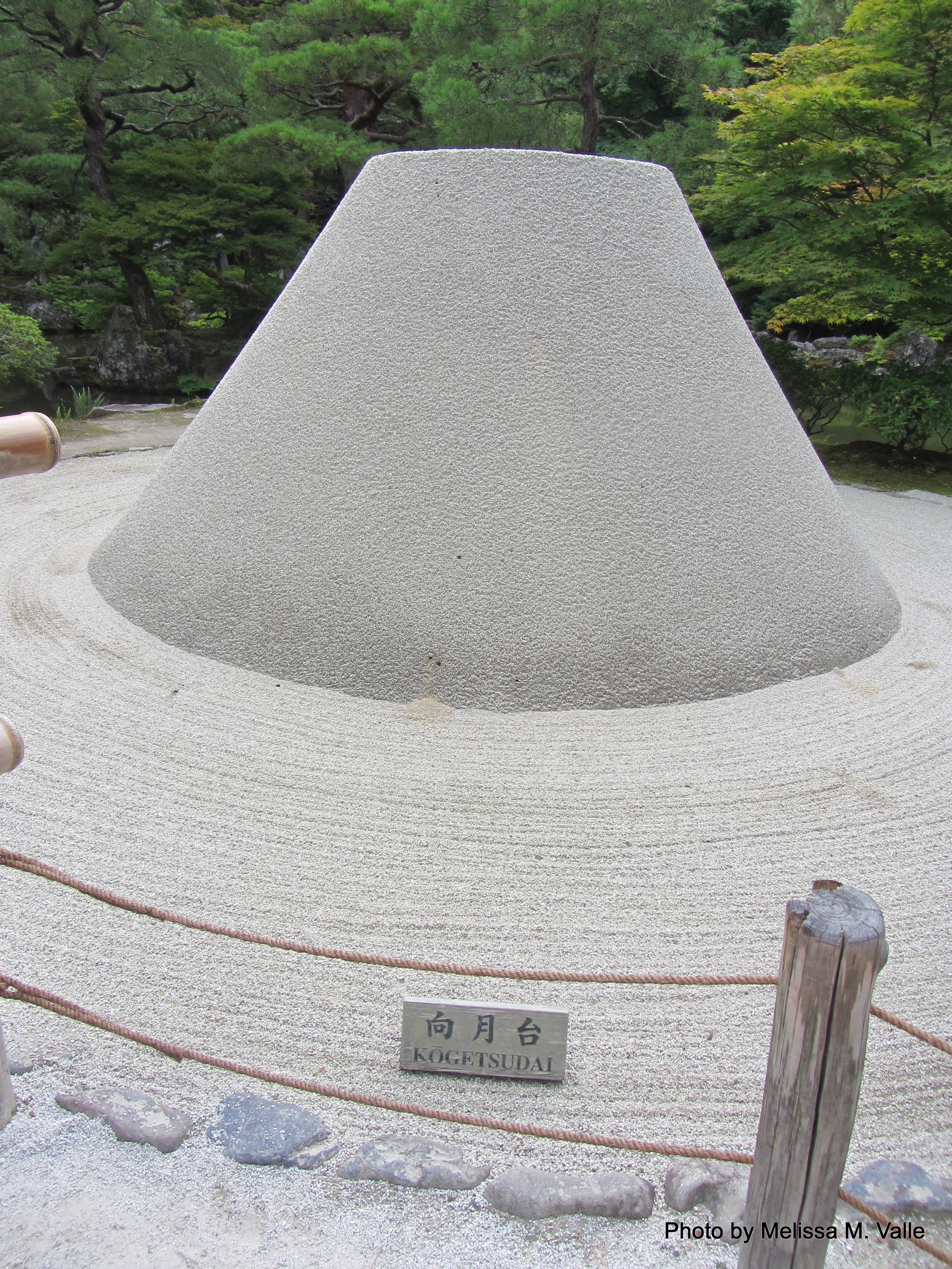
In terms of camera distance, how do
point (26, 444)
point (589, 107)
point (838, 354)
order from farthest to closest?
point (838, 354) < point (589, 107) < point (26, 444)

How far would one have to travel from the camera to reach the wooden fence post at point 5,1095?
178 centimetres

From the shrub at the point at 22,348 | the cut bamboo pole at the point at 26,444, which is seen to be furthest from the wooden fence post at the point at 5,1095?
the shrub at the point at 22,348

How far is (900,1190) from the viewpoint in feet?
5.62

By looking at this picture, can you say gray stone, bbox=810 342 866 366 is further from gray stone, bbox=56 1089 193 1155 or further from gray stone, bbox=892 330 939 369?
gray stone, bbox=56 1089 193 1155

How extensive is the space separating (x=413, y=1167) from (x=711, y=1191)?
1.88 ft

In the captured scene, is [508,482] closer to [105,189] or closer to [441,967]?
[441,967]

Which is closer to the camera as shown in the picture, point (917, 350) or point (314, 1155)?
point (314, 1155)

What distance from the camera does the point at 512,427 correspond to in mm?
4207

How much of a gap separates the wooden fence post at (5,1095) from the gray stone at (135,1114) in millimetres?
90

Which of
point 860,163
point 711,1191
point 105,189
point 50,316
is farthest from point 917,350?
point 711,1191

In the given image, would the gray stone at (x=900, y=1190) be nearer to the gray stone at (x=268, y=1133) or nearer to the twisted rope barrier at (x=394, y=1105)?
the twisted rope barrier at (x=394, y=1105)

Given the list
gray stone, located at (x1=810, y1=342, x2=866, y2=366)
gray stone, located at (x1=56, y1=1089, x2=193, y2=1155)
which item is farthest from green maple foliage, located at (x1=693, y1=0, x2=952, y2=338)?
gray stone, located at (x1=56, y1=1089, x2=193, y2=1155)

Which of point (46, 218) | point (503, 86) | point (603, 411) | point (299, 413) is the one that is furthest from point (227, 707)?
point (46, 218)

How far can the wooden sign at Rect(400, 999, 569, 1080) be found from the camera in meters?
1.97
